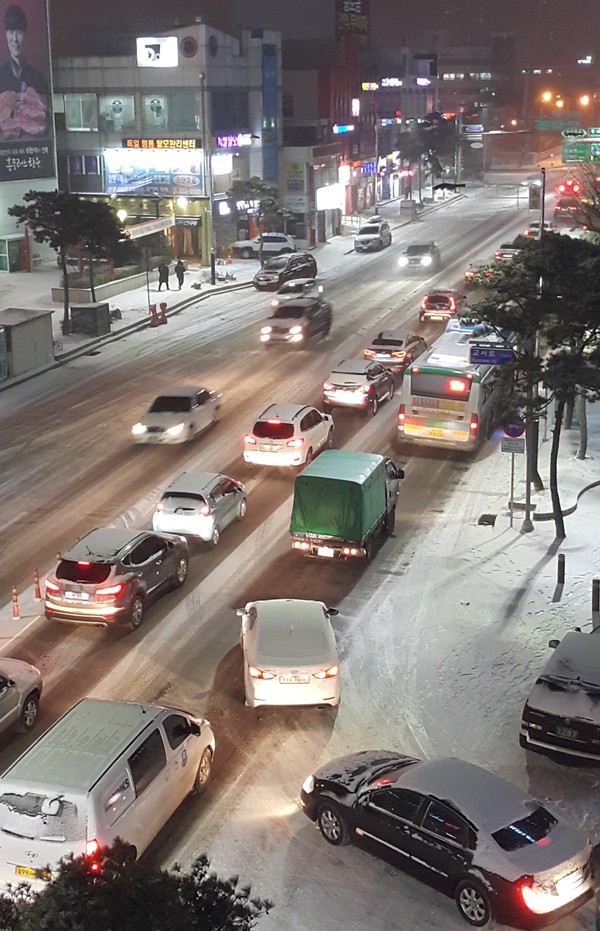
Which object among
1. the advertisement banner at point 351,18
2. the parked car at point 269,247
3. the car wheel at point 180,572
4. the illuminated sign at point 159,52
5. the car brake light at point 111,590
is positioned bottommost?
the car wheel at point 180,572

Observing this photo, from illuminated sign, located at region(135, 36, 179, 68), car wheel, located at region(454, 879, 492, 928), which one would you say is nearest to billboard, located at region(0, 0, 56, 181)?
illuminated sign, located at region(135, 36, 179, 68)

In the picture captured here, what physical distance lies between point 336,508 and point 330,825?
940cm

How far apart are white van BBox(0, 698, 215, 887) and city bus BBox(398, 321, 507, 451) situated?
16.7m

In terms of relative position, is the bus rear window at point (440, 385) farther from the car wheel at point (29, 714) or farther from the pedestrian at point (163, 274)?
the pedestrian at point (163, 274)

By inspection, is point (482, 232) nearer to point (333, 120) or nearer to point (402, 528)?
point (333, 120)

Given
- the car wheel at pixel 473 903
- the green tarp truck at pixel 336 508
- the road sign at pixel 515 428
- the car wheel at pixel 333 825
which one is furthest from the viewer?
the road sign at pixel 515 428

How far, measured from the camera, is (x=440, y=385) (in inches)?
1214

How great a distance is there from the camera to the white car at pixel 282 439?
1160 inches

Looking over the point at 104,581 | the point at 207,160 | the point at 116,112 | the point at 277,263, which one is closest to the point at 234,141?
the point at 207,160

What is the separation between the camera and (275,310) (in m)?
47.1

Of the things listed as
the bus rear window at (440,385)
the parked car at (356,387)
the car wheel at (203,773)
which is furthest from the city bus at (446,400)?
the car wheel at (203,773)

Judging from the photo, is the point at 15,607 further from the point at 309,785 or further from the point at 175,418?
the point at 175,418

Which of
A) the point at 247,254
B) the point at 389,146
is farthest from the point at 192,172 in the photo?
the point at 389,146

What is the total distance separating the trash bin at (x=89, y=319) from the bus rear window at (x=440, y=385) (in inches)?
Result: 795
